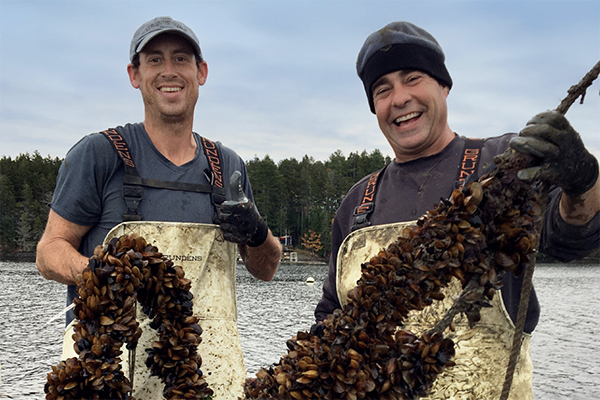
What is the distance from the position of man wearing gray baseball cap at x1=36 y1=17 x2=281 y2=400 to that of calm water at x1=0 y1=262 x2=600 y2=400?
12.9 meters

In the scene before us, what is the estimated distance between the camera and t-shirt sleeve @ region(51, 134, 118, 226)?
3.69 meters

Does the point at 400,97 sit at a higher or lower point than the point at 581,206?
higher

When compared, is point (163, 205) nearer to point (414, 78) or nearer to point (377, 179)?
point (377, 179)

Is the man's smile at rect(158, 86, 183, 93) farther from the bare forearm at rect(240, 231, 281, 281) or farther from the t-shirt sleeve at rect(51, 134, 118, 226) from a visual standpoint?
the bare forearm at rect(240, 231, 281, 281)

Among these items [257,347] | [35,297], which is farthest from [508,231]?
[35,297]

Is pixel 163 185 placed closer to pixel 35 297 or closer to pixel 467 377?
pixel 467 377

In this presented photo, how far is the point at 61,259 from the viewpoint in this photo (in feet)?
11.7

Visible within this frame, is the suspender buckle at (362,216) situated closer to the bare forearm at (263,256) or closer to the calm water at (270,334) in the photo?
the bare forearm at (263,256)

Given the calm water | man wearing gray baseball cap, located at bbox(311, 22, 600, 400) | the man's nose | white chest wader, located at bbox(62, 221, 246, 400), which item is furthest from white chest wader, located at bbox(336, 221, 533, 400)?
the calm water

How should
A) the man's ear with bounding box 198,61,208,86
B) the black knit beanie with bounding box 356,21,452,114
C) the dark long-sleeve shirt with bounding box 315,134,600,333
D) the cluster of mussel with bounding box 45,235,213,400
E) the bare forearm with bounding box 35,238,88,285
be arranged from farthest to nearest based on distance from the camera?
the man's ear with bounding box 198,61,208,86 < the bare forearm with bounding box 35,238,88,285 < the black knit beanie with bounding box 356,21,452,114 < the dark long-sleeve shirt with bounding box 315,134,600,333 < the cluster of mussel with bounding box 45,235,213,400

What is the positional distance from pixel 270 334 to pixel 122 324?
22363mm

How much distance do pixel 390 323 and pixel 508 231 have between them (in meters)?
0.56

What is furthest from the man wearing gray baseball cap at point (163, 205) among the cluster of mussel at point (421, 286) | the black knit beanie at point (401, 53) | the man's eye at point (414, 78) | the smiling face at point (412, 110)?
the cluster of mussel at point (421, 286)

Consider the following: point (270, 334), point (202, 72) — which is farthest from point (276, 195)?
point (202, 72)
